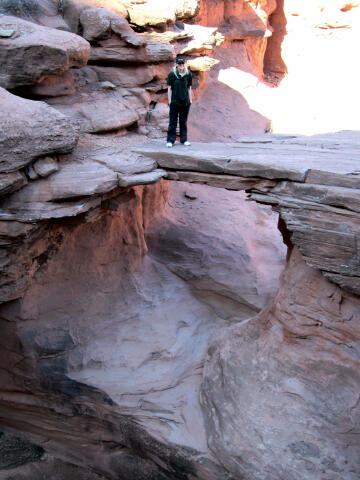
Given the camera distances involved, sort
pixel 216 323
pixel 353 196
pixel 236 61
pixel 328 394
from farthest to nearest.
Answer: pixel 236 61
pixel 216 323
pixel 328 394
pixel 353 196

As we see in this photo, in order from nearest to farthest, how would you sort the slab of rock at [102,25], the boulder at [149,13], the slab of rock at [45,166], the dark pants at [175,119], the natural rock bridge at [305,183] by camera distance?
the natural rock bridge at [305,183] → the slab of rock at [45,166] → the dark pants at [175,119] → the slab of rock at [102,25] → the boulder at [149,13]

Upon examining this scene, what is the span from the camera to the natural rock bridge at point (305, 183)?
14.4 ft

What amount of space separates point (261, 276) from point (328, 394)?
2707 millimetres

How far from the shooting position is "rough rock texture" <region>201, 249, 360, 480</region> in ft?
15.8

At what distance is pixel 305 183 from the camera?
4.65 m

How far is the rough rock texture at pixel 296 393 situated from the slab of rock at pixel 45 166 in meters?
2.82

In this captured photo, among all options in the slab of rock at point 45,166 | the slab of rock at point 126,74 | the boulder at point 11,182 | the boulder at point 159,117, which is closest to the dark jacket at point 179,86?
the boulder at point 159,117

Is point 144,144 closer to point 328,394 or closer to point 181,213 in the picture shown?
point 181,213

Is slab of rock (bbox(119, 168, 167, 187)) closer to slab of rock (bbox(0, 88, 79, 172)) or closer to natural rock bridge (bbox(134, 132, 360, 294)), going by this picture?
natural rock bridge (bbox(134, 132, 360, 294))

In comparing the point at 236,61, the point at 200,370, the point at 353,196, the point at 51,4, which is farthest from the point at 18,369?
the point at 236,61

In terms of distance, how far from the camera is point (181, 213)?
27.9 feet

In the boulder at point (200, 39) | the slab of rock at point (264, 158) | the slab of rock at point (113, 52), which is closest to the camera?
the slab of rock at point (264, 158)

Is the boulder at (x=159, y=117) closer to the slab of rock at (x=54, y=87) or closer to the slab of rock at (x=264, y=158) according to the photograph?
the slab of rock at (x=264, y=158)

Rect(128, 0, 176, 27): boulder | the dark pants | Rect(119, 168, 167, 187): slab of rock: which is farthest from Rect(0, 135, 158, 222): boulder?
Rect(128, 0, 176, 27): boulder
